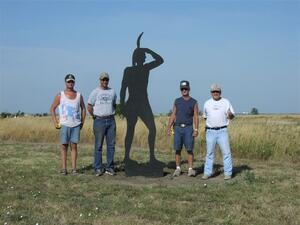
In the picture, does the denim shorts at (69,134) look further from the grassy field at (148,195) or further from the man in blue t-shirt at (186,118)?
the man in blue t-shirt at (186,118)

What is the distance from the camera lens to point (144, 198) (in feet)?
24.2

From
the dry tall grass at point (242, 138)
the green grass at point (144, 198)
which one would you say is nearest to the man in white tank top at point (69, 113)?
the green grass at point (144, 198)

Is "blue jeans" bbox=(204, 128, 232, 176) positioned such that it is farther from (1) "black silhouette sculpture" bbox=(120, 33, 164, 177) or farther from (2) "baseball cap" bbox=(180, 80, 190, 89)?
(1) "black silhouette sculpture" bbox=(120, 33, 164, 177)

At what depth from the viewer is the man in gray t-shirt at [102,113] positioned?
31.1 ft

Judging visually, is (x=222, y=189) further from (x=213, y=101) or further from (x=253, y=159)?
(x=253, y=159)

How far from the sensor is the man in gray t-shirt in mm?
9477

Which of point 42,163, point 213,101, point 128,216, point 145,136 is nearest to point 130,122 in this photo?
point 213,101

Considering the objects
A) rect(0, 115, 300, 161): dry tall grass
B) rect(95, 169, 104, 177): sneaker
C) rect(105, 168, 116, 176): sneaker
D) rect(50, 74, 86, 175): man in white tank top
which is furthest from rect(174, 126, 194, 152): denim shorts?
rect(0, 115, 300, 161): dry tall grass

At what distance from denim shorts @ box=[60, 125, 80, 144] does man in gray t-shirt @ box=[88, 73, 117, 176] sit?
0.37 meters

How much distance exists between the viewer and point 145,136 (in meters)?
17.4

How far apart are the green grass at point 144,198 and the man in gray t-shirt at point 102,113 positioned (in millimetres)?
543

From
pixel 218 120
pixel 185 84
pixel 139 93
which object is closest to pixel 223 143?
pixel 218 120

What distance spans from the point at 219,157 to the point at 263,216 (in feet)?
23.7

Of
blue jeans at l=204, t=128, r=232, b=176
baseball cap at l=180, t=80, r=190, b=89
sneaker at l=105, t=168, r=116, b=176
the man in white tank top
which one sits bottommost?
sneaker at l=105, t=168, r=116, b=176
